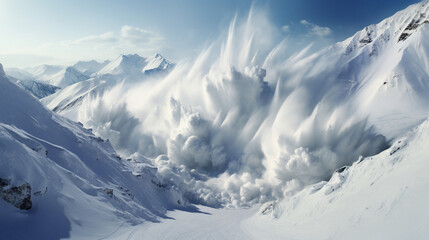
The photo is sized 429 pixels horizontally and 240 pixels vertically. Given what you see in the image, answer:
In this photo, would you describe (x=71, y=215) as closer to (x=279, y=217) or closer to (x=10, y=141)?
(x=10, y=141)

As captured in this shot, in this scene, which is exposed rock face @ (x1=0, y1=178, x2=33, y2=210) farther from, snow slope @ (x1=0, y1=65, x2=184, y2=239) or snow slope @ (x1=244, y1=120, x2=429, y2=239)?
snow slope @ (x1=244, y1=120, x2=429, y2=239)

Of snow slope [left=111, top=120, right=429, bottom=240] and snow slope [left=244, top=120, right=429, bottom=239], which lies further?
snow slope [left=111, top=120, right=429, bottom=240]

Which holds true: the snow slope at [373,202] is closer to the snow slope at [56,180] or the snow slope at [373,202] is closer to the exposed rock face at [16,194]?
the snow slope at [56,180]

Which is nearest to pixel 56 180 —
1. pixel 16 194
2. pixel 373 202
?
pixel 16 194

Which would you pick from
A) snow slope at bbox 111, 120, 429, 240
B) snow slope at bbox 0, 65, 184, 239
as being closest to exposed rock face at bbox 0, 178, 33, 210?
snow slope at bbox 0, 65, 184, 239

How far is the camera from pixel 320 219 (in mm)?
57562

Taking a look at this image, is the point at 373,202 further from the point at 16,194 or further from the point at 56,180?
the point at 56,180

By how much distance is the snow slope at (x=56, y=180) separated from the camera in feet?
155

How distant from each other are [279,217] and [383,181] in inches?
1313

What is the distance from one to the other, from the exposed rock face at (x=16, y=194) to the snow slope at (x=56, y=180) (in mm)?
160

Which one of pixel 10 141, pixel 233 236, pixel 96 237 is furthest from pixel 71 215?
pixel 233 236

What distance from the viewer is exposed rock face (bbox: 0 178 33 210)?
44.9m

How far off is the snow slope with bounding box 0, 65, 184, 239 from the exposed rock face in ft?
0.53

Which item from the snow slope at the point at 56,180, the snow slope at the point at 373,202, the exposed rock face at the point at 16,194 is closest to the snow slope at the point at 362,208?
the snow slope at the point at 373,202
